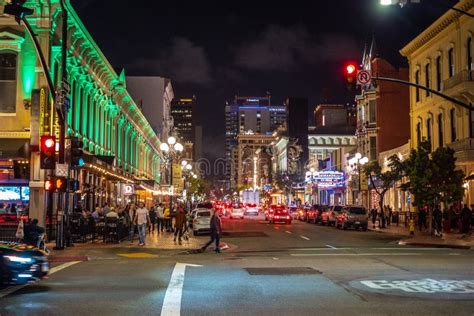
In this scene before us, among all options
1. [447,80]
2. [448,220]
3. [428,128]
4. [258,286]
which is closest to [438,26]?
[447,80]

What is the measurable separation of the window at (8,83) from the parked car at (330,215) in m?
26.3

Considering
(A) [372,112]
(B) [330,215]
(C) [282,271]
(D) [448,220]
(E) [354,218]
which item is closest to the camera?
(C) [282,271]

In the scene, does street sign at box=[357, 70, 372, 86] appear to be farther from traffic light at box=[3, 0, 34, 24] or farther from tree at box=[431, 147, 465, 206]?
tree at box=[431, 147, 465, 206]

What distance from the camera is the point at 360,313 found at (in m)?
9.96

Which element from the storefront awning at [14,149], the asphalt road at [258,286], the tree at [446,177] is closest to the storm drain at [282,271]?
the asphalt road at [258,286]

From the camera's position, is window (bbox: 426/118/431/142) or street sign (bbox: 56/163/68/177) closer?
street sign (bbox: 56/163/68/177)

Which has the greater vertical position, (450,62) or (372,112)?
(372,112)

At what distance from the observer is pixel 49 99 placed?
2925 centimetres

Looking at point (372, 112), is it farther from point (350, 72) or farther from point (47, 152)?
point (47, 152)

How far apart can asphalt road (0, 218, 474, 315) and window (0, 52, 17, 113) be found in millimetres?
12920

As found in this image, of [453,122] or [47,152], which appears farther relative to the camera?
[453,122]

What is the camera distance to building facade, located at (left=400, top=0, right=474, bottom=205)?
3666 cm

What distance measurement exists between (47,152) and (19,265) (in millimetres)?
9996

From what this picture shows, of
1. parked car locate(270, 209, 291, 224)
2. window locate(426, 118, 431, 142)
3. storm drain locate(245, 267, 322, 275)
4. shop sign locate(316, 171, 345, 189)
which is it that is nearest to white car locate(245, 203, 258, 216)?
shop sign locate(316, 171, 345, 189)
